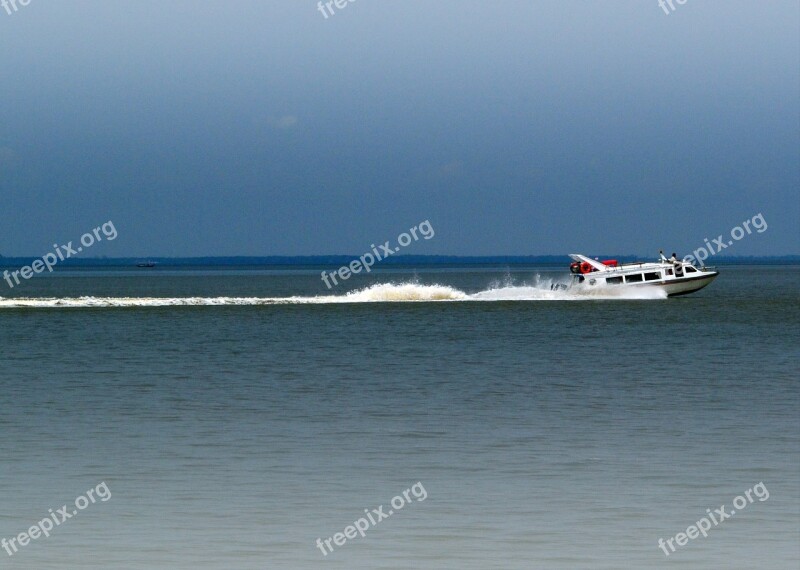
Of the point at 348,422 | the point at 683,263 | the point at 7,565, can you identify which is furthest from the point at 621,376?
the point at 683,263

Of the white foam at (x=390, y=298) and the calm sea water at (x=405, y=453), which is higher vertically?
the white foam at (x=390, y=298)

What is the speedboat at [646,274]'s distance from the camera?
266 feet

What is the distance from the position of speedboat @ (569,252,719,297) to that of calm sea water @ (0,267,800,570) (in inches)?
1333

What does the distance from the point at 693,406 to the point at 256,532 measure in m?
14.9

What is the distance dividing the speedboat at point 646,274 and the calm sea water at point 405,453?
3385 centimetres

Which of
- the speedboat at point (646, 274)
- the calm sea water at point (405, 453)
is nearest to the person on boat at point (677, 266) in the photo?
the speedboat at point (646, 274)

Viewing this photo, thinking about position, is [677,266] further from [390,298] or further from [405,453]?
[405,453]

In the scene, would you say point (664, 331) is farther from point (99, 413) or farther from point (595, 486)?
point (595, 486)

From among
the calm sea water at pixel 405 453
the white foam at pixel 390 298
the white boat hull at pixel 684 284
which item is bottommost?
the calm sea water at pixel 405 453

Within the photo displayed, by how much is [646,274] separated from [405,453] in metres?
63.7

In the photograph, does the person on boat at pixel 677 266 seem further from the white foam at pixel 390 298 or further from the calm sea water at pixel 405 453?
the calm sea water at pixel 405 453

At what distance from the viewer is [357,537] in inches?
546

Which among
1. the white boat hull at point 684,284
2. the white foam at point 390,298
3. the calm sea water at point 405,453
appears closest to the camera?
the calm sea water at point 405,453

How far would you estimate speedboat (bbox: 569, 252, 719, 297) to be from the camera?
266 feet
